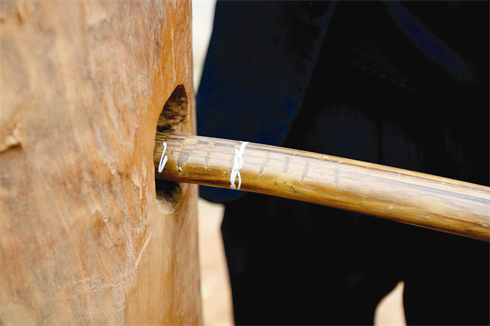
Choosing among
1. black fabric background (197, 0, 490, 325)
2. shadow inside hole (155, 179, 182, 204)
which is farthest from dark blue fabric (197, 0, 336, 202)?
shadow inside hole (155, 179, 182, 204)

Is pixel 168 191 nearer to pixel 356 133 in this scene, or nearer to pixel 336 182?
pixel 336 182

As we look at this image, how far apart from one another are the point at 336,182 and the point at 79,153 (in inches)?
9.2

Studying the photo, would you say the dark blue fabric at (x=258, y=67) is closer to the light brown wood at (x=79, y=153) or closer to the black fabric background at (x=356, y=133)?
the black fabric background at (x=356, y=133)

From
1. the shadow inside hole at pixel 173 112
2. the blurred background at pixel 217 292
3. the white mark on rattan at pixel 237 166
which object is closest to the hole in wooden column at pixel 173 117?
the shadow inside hole at pixel 173 112

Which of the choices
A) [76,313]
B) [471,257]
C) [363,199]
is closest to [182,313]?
[76,313]

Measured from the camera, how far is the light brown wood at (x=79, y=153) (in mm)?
230

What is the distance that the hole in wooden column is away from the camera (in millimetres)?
357

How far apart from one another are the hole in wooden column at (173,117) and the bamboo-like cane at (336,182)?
51 millimetres

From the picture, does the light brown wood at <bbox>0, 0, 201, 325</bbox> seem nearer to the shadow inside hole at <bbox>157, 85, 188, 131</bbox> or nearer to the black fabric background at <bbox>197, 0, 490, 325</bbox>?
the shadow inside hole at <bbox>157, 85, 188, 131</bbox>

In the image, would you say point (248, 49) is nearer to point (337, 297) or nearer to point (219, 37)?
point (219, 37)

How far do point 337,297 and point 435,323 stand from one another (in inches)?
7.8

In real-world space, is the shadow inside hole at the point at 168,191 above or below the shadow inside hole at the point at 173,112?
below

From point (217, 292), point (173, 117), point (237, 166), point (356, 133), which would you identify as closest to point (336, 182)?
point (237, 166)

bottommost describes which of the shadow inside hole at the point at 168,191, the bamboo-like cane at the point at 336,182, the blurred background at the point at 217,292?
the blurred background at the point at 217,292
